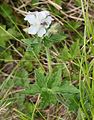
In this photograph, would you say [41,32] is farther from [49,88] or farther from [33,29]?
[49,88]

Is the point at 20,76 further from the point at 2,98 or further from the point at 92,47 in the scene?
the point at 92,47

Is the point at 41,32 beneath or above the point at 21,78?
above

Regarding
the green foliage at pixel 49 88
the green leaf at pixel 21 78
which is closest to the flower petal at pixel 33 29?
the green foliage at pixel 49 88

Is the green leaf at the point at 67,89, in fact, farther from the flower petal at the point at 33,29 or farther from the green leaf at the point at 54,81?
the flower petal at the point at 33,29

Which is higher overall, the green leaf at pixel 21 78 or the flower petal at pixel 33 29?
the flower petal at pixel 33 29

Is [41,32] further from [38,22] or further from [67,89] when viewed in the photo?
[67,89]

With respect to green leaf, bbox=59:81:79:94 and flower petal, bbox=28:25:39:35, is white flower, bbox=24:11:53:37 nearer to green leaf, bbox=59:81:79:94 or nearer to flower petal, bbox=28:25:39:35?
flower petal, bbox=28:25:39:35

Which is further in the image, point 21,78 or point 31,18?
point 21,78

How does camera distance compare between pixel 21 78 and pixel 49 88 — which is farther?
pixel 21 78

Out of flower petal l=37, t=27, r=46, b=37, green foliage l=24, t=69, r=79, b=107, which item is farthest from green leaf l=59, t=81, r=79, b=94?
flower petal l=37, t=27, r=46, b=37

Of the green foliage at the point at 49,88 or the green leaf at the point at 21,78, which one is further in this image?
the green leaf at the point at 21,78

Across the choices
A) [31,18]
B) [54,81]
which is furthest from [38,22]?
[54,81]

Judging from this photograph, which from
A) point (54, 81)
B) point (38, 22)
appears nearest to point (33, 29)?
point (38, 22)

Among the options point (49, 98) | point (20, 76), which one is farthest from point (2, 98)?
point (49, 98)
